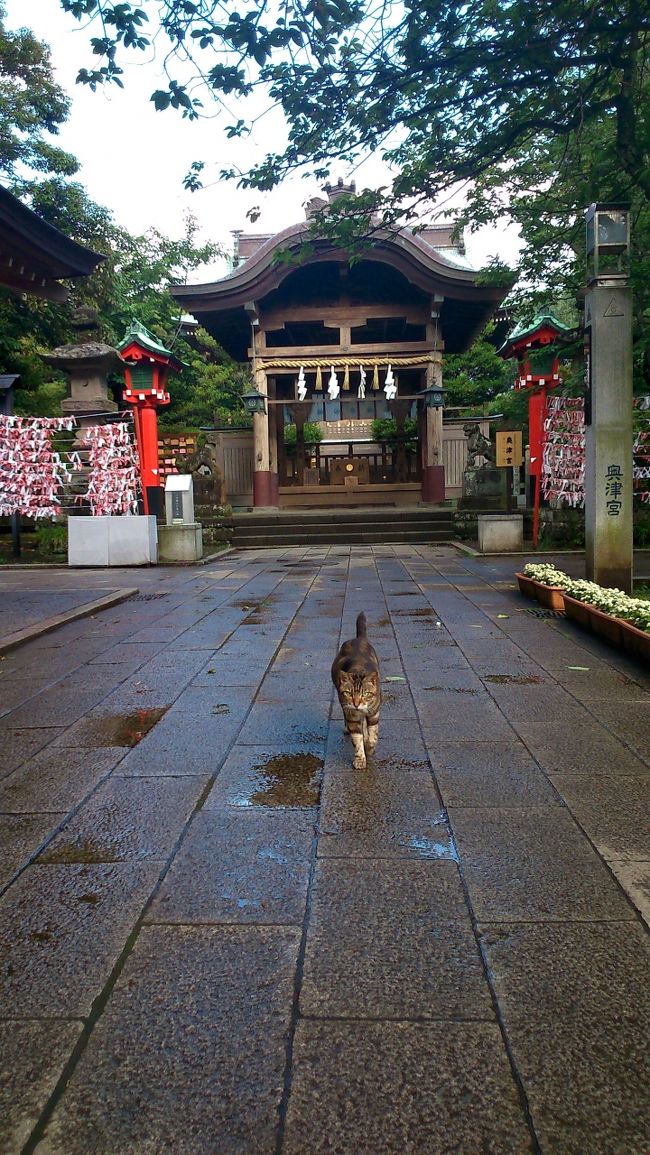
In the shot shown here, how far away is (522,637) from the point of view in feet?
21.5

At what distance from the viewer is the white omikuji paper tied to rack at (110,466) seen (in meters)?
14.7

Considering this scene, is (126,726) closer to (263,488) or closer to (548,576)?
(548,576)

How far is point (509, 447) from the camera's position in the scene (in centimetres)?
1513

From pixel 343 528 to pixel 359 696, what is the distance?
560 inches

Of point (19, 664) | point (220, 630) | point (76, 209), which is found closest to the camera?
point (19, 664)

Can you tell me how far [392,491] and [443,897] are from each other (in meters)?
19.4

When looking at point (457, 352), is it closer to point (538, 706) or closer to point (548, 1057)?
point (538, 706)

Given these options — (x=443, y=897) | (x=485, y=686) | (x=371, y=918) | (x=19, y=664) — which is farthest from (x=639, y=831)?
(x=19, y=664)

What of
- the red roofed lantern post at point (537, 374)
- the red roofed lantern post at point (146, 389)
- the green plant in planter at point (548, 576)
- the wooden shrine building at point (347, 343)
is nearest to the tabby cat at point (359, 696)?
the green plant in planter at point (548, 576)

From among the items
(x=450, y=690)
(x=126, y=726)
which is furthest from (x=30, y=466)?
(x=450, y=690)

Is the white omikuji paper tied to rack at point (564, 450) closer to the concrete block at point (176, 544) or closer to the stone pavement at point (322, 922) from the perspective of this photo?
the concrete block at point (176, 544)

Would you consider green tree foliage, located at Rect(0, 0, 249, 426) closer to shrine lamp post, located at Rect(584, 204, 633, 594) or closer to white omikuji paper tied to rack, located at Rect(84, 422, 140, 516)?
white omikuji paper tied to rack, located at Rect(84, 422, 140, 516)

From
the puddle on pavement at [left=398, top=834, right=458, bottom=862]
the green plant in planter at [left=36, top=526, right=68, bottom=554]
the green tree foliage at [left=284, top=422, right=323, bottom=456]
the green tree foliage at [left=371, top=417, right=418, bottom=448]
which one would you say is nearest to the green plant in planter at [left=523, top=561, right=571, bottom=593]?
the puddle on pavement at [left=398, top=834, right=458, bottom=862]

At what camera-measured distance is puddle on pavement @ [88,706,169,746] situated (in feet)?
13.0
